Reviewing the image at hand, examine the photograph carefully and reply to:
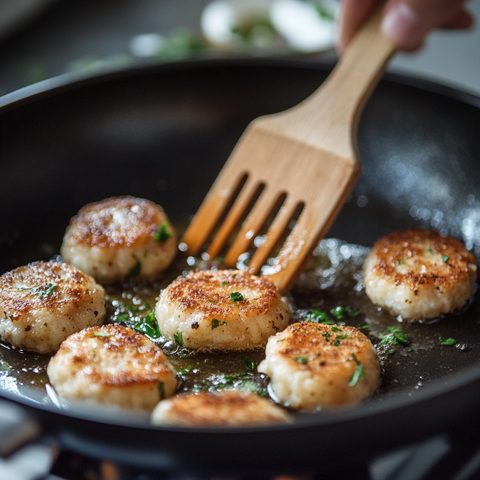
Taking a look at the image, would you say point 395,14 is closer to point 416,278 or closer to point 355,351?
point 416,278

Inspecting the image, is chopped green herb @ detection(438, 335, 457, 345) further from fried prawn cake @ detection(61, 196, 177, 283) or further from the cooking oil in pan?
fried prawn cake @ detection(61, 196, 177, 283)

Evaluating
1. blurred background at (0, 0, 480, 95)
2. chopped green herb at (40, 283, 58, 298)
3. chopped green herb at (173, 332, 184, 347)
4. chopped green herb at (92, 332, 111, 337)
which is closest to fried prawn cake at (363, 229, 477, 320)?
chopped green herb at (173, 332, 184, 347)

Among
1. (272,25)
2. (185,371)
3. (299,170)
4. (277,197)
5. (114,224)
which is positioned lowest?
(185,371)

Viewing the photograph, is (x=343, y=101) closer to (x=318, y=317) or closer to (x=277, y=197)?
(x=277, y=197)

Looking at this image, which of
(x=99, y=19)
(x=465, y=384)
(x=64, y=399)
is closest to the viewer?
(x=465, y=384)

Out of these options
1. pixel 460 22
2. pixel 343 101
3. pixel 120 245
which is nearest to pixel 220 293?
pixel 120 245

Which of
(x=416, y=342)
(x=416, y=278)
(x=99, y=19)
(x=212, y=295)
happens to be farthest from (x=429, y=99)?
(x=99, y=19)
